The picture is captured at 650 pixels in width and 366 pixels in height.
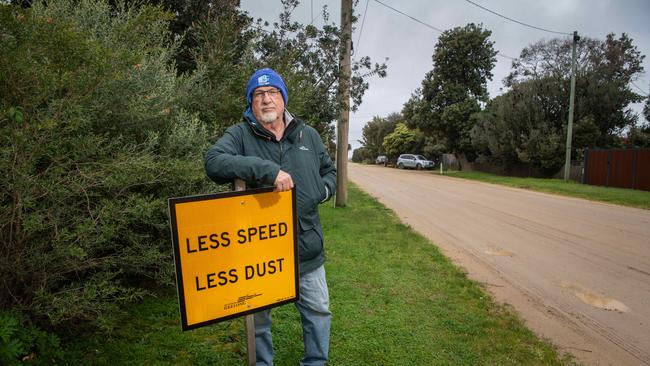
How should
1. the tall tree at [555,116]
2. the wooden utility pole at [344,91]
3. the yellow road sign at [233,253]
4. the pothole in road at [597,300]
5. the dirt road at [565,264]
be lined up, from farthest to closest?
the tall tree at [555,116] < the wooden utility pole at [344,91] < the pothole in road at [597,300] < the dirt road at [565,264] < the yellow road sign at [233,253]

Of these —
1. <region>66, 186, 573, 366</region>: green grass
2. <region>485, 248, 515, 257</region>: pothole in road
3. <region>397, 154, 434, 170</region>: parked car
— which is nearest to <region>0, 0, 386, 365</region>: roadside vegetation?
<region>66, 186, 573, 366</region>: green grass

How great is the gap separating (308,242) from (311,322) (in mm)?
554

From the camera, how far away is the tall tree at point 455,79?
32.6 metres

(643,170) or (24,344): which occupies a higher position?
(24,344)

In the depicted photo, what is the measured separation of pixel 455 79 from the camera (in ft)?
110

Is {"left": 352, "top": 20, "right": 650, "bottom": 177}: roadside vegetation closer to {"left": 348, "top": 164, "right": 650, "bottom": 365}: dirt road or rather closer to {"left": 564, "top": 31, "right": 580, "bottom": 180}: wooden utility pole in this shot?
{"left": 564, "top": 31, "right": 580, "bottom": 180}: wooden utility pole

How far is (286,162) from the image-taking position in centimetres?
245

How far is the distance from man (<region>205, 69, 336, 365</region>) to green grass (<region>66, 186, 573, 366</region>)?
0.55m

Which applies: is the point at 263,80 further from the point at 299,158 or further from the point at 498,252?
the point at 498,252

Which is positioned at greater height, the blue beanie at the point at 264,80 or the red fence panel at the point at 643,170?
the blue beanie at the point at 264,80

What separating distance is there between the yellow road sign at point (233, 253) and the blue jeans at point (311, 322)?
217 mm

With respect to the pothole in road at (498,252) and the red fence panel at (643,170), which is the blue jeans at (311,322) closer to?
the pothole in road at (498,252)

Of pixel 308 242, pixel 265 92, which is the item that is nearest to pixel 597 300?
pixel 308 242

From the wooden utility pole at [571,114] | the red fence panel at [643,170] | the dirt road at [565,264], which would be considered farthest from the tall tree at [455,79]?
the dirt road at [565,264]
